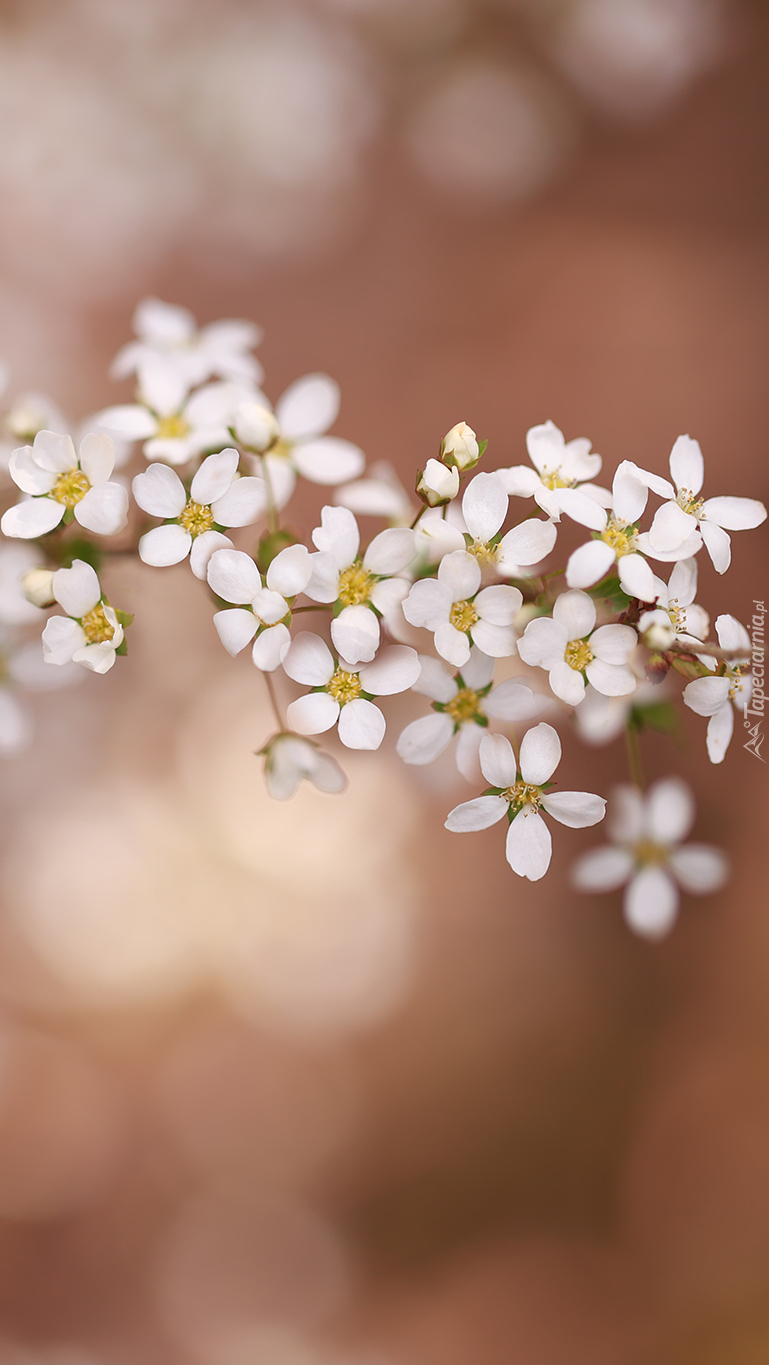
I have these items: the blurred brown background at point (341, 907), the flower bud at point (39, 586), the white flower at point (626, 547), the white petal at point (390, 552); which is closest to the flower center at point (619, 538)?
the white flower at point (626, 547)

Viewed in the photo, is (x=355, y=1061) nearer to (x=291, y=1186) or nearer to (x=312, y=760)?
(x=291, y=1186)

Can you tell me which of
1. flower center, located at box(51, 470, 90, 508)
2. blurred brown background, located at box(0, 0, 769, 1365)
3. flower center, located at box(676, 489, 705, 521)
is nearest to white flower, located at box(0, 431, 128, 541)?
flower center, located at box(51, 470, 90, 508)

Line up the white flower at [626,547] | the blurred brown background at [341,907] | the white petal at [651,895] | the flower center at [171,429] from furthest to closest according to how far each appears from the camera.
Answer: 1. the blurred brown background at [341,907]
2. the white petal at [651,895]
3. the flower center at [171,429]
4. the white flower at [626,547]

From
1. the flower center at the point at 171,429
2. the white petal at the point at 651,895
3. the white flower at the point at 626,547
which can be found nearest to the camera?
the white flower at the point at 626,547

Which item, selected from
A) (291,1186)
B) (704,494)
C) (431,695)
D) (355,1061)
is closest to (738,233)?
(704,494)

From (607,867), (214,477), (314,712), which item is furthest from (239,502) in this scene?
(607,867)

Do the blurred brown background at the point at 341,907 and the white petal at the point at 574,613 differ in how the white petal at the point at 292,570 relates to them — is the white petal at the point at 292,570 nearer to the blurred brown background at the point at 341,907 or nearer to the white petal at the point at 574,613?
the white petal at the point at 574,613
